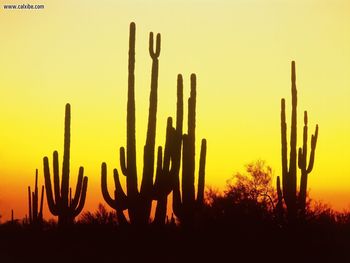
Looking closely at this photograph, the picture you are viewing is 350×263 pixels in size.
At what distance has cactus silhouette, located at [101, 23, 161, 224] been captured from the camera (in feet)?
52.4

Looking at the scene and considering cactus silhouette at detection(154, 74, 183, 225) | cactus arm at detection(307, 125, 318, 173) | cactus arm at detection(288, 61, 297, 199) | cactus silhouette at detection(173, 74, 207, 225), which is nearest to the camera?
cactus silhouette at detection(154, 74, 183, 225)

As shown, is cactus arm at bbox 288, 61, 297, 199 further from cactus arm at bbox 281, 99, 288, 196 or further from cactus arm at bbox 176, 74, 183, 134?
cactus arm at bbox 176, 74, 183, 134

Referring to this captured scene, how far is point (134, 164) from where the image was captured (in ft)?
53.3

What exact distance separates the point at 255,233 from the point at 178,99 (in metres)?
3.70

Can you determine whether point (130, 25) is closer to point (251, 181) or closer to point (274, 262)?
point (274, 262)

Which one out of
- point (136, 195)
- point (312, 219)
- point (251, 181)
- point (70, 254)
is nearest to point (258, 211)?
point (312, 219)

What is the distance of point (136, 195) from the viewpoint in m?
16.0

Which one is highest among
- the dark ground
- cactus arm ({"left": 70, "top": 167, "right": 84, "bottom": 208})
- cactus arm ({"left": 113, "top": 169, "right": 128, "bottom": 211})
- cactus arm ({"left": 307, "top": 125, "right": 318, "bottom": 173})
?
cactus arm ({"left": 307, "top": 125, "right": 318, "bottom": 173})

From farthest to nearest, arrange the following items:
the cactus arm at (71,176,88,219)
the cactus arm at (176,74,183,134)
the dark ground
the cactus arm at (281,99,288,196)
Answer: the cactus arm at (281,99,288,196) < the cactus arm at (71,176,88,219) < the cactus arm at (176,74,183,134) < the dark ground

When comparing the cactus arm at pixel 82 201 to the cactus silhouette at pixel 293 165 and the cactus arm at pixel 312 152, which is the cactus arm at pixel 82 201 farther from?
the cactus arm at pixel 312 152

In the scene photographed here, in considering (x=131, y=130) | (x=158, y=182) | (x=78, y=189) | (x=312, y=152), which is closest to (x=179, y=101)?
(x=131, y=130)

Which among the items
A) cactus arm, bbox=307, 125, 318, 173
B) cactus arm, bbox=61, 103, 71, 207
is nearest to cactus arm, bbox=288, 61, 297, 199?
cactus arm, bbox=307, 125, 318, 173

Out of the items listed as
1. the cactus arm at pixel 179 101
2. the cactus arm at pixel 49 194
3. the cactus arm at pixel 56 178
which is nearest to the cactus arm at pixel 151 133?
the cactus arm at pixel 179 101

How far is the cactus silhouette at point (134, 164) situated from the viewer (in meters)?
16.0
